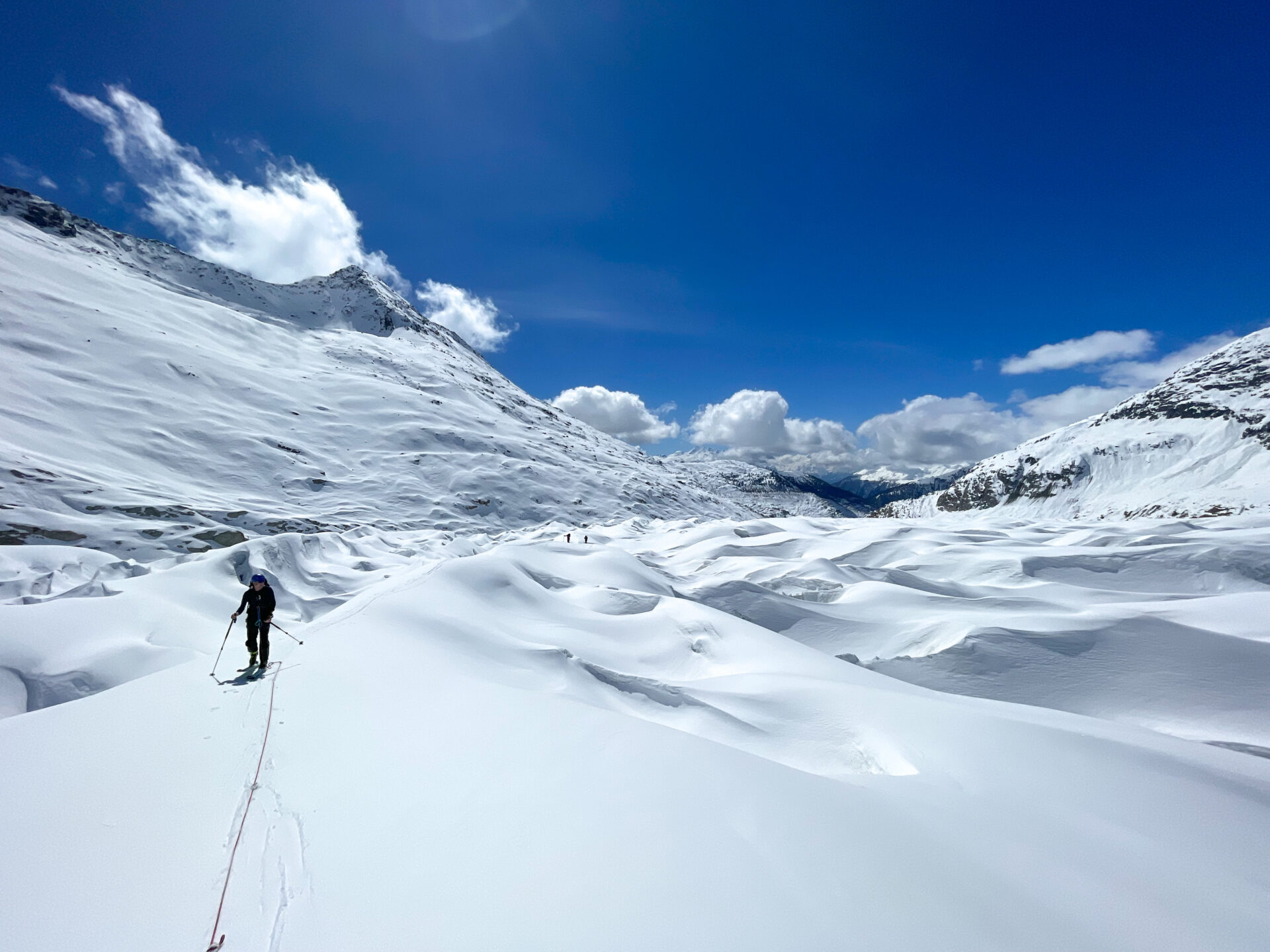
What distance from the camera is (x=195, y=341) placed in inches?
2137

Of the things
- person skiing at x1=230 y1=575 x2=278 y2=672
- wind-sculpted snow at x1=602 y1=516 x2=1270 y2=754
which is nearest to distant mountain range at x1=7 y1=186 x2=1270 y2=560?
person skiing at x1=230 y1=575 x2=278 y2=672

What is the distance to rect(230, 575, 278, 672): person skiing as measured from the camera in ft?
20.7

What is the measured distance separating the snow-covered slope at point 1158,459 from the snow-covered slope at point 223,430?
97776 millimetres

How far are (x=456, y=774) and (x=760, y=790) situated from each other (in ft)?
6.91

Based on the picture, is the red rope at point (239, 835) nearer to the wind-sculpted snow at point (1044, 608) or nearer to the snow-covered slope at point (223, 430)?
the wind-sculpted snow at point (1044, 608)

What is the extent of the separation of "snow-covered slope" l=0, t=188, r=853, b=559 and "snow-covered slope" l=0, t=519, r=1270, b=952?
18370mm

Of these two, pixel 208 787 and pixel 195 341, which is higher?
pixel 195 341

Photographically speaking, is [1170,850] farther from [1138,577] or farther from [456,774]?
[1138,577]

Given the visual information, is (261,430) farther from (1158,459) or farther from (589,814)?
(1158,459)

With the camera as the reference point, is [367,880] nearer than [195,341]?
Yes

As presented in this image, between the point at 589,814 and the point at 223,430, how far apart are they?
4783 centimetres

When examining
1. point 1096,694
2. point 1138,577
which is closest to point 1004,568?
point 1138,577

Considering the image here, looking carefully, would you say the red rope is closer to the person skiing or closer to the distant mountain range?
the person skiing

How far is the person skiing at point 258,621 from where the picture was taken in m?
6.30
